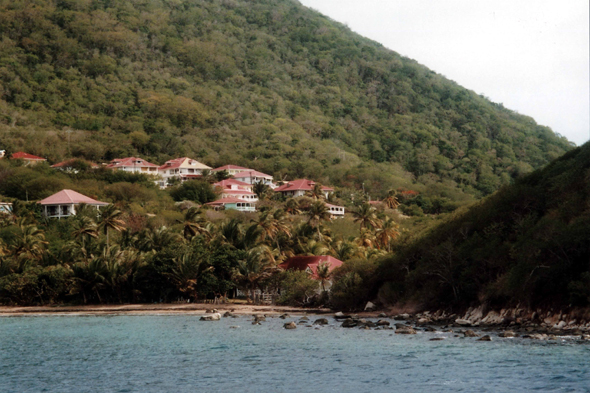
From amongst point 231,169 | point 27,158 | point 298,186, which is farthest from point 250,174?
point 27,158

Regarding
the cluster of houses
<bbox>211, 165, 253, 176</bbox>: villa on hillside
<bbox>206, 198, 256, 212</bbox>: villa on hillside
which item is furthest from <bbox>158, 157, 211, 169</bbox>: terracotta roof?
<bbox>206, 198, 256, 212</bbox>: villa on hillside

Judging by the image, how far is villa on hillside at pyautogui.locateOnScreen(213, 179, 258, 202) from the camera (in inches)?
4584

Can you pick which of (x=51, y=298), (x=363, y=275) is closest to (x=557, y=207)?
(x=363, y=275)

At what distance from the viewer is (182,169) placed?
136 meters

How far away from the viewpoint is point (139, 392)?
92.3ft

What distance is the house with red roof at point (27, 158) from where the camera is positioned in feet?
401

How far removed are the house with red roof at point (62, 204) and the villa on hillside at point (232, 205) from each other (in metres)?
18.6

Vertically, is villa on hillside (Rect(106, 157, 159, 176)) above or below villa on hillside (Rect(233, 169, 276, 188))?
above

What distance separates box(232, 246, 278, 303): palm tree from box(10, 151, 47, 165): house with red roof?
227 feet

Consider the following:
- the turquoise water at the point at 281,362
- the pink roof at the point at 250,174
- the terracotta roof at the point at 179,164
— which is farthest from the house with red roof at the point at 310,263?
the terracotta roof at the point at 179,164

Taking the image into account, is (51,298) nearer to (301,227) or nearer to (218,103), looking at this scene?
(301,227)

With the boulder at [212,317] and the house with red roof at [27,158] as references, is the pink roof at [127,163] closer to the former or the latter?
the house with red roof at [27,158]

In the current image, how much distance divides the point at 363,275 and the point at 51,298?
3171cm

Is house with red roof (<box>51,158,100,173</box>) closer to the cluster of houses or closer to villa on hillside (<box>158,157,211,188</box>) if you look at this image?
the cluster of houses
